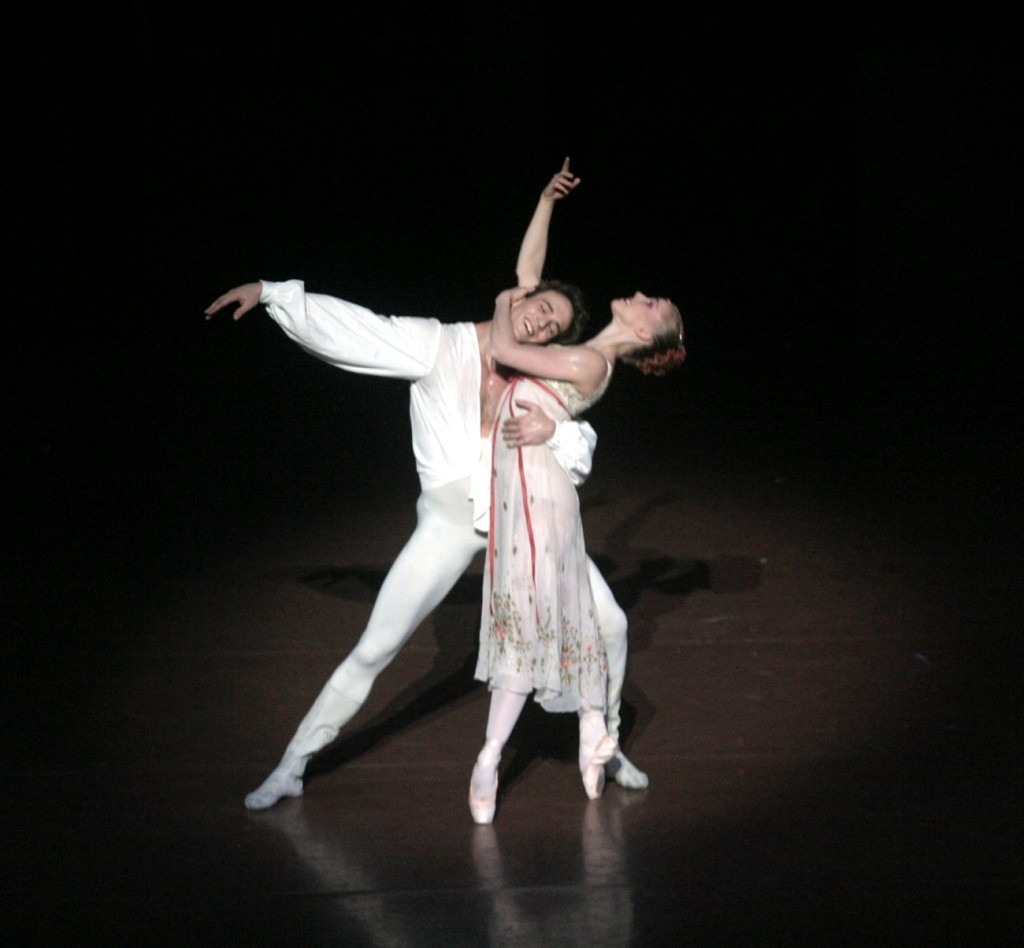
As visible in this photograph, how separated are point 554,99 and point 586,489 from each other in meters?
4.18

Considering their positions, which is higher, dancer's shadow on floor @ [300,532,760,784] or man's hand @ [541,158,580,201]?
man's hand @ [541,158,580,201]

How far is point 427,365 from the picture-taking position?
4.02 meters

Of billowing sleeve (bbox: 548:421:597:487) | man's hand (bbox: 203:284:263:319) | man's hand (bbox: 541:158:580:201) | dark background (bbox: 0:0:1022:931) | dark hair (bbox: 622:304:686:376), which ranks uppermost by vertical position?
man's hand (bbox: 541:158:580:201)

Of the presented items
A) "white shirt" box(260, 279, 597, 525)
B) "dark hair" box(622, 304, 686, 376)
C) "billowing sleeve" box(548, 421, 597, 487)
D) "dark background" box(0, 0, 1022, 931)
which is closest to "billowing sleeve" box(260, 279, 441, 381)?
"white shirt" box(260, 279, 597, 525)

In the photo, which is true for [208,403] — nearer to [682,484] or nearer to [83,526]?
[83,526]

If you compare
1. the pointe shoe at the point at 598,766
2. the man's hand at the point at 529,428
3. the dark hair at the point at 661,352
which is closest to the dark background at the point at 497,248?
the pointe shoe at the point at 598,766

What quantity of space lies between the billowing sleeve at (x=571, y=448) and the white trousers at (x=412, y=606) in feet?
0.83

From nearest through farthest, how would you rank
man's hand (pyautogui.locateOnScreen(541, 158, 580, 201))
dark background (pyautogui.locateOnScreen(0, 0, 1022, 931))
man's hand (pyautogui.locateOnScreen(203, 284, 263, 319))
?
man's hand (pyautogui.locateOnScreen(203, 284, 263, 319)), man's hand (pyautogui.locateOnScreen(541, 158, 580, 201)), dark background (pyautogui.locateOnScreen(0, 0, 1022, 931))

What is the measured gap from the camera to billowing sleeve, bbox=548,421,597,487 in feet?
12.8

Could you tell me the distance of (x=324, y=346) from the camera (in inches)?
156

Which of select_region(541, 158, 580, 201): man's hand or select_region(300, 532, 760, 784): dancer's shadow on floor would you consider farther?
select_region(300, 532, 760, 784): dancer's shadow on floor

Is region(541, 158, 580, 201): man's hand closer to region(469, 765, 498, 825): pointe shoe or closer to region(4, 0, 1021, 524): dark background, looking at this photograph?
region(469, 765, 498, 825): pointe shoe

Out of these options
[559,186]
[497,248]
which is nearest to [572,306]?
[559,186]

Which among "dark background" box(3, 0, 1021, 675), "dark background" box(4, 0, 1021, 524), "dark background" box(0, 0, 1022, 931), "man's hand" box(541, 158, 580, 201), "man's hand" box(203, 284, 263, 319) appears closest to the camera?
"man's hand" box(203, 284, 263, 319)
